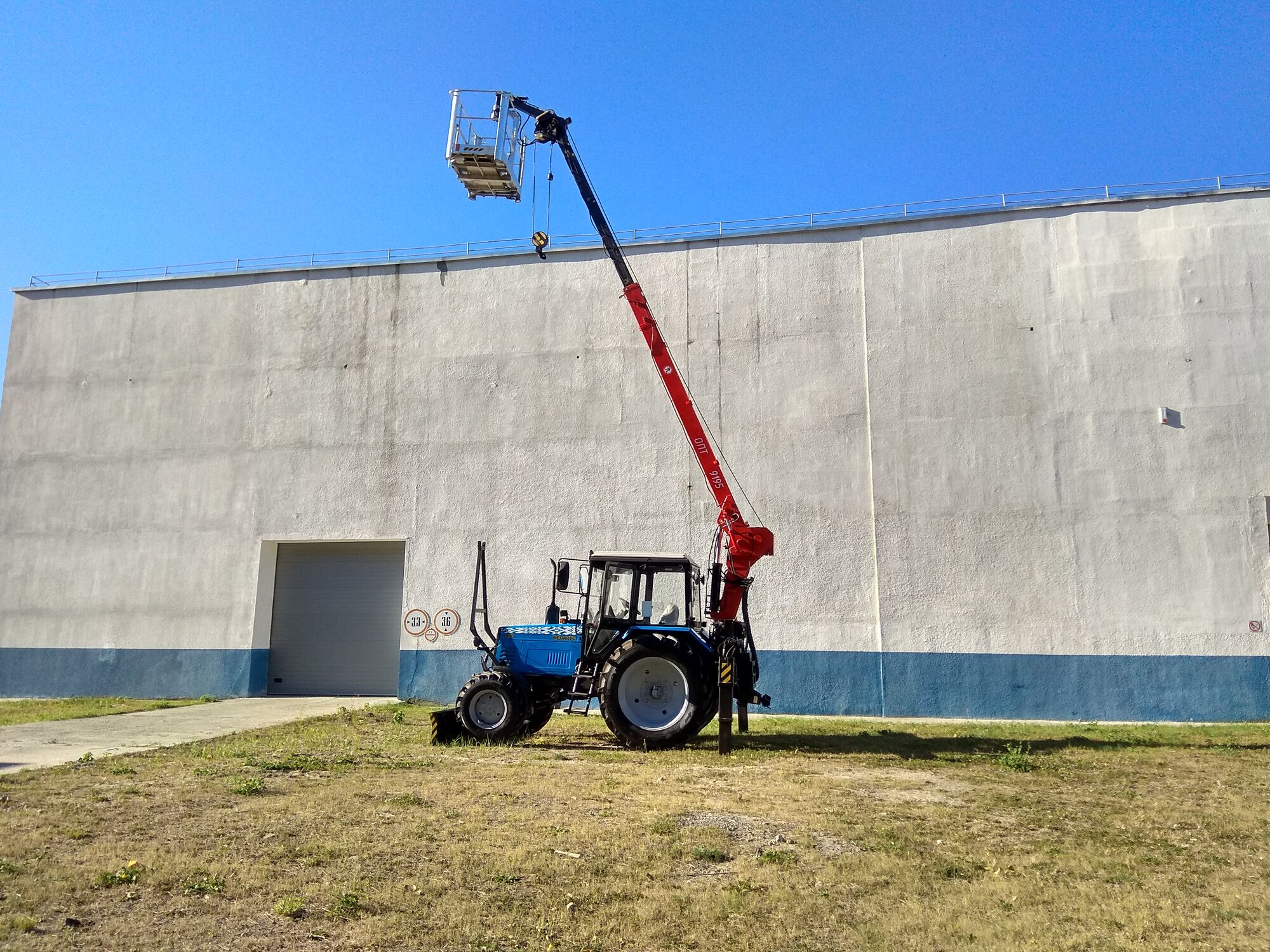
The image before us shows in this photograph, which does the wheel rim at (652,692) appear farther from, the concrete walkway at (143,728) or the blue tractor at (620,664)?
the concrete walkway at (143,728)

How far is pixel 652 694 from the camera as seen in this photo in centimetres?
1143

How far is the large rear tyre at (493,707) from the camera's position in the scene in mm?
11734

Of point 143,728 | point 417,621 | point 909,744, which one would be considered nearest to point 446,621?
point 417,621

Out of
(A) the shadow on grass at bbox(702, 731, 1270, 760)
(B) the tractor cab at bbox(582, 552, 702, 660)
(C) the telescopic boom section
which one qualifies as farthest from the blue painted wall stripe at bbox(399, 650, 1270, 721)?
(B) the tractor cab at bbox(582, 552, 702, 660)

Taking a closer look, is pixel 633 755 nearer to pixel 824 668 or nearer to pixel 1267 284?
pixel 824 668

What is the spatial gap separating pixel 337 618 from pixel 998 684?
13.5m

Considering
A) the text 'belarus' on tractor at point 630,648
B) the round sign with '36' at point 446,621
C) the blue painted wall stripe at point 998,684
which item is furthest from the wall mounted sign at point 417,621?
the text 'belarus' on tractor at point 630,648

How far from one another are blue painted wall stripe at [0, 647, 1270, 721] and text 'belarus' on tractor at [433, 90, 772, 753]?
15.2 feet

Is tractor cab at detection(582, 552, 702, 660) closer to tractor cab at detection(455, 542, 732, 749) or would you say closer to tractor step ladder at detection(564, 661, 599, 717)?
tractor cab at detection(455, 542, 732, 749)

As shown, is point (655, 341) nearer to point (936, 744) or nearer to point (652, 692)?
point (652, 692)

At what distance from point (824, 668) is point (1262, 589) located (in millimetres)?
7646

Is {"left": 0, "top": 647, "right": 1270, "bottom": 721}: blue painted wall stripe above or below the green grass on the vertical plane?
above

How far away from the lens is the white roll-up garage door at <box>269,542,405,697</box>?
2006 cm

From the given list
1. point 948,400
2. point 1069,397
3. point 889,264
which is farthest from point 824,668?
point 889,264
